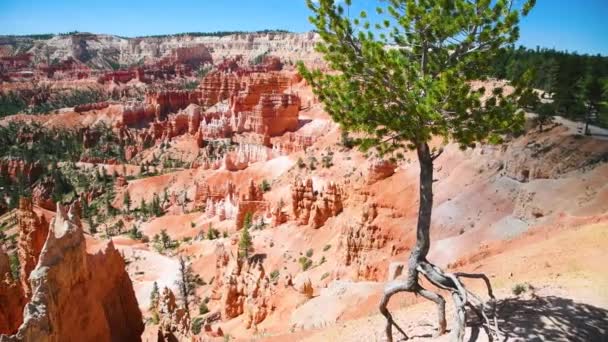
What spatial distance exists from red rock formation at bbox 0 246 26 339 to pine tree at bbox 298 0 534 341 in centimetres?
1109

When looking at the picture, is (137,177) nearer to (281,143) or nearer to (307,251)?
(281,143)

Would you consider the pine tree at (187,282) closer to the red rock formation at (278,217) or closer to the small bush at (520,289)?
the red rock formation at (278,217)

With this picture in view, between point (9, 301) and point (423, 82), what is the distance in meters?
13.3

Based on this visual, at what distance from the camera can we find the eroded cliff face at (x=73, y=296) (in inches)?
403

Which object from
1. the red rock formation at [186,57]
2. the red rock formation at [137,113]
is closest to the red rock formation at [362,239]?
the red rock formation at [137,113]

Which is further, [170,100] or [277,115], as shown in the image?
[170,100]

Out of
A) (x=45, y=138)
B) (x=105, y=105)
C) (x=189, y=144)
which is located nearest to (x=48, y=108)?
(x=105, y=105)

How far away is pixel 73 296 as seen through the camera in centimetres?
1241

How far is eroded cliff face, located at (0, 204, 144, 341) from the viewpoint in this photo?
10234 mm

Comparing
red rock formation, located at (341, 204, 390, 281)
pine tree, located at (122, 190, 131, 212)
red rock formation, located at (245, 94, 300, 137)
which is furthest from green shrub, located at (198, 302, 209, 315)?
red rock formation, located at (245, 94, 300, 137)

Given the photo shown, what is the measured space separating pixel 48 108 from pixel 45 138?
124ft

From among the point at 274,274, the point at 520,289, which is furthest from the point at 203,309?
the point at 520,289

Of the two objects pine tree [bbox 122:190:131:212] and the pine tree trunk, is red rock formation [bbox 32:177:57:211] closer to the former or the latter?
pine tree [bbox 122:190:131:212]

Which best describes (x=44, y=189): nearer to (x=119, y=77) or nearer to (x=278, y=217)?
(x=278, y=217)
